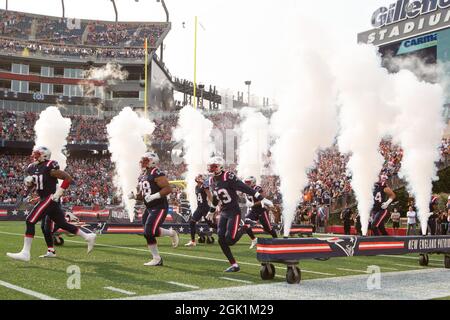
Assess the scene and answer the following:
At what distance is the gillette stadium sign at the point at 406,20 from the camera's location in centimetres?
3481

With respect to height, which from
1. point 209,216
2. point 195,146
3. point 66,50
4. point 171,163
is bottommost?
point 209,216

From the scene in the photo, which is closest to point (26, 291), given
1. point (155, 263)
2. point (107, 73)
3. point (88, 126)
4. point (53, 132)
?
point (155, 263)

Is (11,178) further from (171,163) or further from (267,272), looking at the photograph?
(267,272)

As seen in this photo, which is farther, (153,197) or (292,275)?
(153,197)

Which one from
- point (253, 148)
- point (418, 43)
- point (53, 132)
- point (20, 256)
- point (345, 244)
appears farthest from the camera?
point (418, 43)

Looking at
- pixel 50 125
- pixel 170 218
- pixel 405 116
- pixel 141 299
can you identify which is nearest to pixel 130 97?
pixel 50 125

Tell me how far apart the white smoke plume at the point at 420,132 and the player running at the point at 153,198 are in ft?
19.7

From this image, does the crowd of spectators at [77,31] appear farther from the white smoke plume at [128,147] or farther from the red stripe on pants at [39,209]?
the red stripe on pants at [39,209]

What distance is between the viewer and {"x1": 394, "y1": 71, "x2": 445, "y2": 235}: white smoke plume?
13.4m

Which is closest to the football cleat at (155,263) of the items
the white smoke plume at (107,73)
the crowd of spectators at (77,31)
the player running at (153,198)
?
the player running at (153,198)

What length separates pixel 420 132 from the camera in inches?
592

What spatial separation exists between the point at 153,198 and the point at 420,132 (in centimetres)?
893

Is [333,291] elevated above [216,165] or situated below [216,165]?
below

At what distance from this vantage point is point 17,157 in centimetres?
4647
